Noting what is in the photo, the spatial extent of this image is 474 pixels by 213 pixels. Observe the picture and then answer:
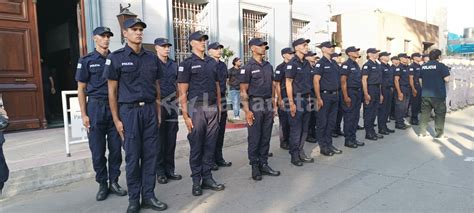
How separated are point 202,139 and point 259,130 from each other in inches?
33.8

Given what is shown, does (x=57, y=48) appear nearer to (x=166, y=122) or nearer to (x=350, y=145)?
(x=166, y=122)

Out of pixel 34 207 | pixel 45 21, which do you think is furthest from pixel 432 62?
pixel 45 21

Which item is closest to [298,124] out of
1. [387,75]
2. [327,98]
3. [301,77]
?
[301,77]

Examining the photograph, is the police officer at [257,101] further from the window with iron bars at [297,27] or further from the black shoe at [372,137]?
the window with iron bars at [297,27]

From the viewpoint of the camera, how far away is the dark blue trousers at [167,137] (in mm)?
4680

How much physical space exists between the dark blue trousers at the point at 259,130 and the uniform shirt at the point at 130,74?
5.18 feet

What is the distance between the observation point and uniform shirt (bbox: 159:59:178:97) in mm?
4852

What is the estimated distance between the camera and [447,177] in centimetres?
445

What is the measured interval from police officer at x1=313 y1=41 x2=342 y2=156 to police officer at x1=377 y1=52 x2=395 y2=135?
2.18 meters

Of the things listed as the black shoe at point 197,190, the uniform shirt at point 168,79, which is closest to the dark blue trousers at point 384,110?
the uniform shirt at point 168,79

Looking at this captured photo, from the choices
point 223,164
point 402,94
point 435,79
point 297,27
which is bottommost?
point 223,164

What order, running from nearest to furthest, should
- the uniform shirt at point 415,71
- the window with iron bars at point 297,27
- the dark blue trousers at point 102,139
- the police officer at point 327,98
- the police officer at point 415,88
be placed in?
the dark blue trousers at point 102,139, the police officer at point 327,98, the uniform shirt at point 415,71, the police officer at point 415,88, the window with iron bars at point 297,27

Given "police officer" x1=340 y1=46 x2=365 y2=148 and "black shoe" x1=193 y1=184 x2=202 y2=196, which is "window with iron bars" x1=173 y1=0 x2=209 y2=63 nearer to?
"police officer" x1=340 y1=46 x2=365 y2=148

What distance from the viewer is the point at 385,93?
7730 millimetres
